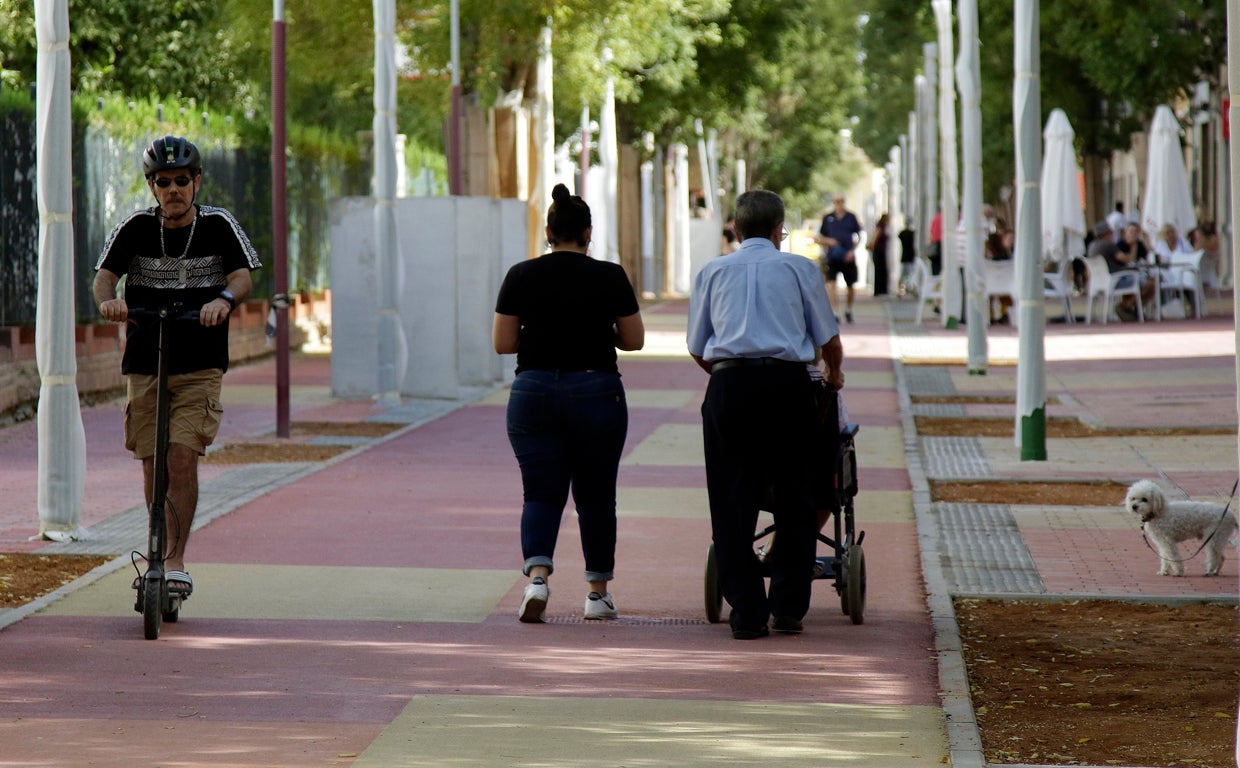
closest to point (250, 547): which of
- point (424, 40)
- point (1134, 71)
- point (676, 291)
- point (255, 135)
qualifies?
point (255, 135)

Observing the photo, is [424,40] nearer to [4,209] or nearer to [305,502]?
[4,209]

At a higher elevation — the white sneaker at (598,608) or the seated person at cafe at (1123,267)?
the seated person at cafe at (1123,267)

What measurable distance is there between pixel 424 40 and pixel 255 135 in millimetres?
4157

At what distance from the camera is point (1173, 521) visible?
9.70m

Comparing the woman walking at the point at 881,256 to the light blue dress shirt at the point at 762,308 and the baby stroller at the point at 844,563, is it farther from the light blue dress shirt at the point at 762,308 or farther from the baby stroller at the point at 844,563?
the light blue dress shirt at the point at 762,308

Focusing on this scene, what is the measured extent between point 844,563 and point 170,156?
2.98 m

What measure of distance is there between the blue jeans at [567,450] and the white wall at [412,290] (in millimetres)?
11548

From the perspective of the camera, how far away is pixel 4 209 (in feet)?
57.9

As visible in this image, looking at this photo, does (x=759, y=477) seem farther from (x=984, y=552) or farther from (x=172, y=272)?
(x=984, y=552)

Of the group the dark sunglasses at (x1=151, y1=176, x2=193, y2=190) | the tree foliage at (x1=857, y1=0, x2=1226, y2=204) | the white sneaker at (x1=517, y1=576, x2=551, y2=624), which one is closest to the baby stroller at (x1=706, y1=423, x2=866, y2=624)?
the white sneaker at (x1=517, y1=576, x2=551, y2=624)

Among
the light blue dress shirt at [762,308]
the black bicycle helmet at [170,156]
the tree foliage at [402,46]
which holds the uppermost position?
the tree foliage at [402,46]

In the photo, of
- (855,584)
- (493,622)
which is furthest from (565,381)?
(855,584)

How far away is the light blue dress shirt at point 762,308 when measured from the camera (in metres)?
8.16

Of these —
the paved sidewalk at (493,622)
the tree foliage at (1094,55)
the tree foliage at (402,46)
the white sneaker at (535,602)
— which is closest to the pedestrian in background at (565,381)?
the white sneaker at (535,602)
